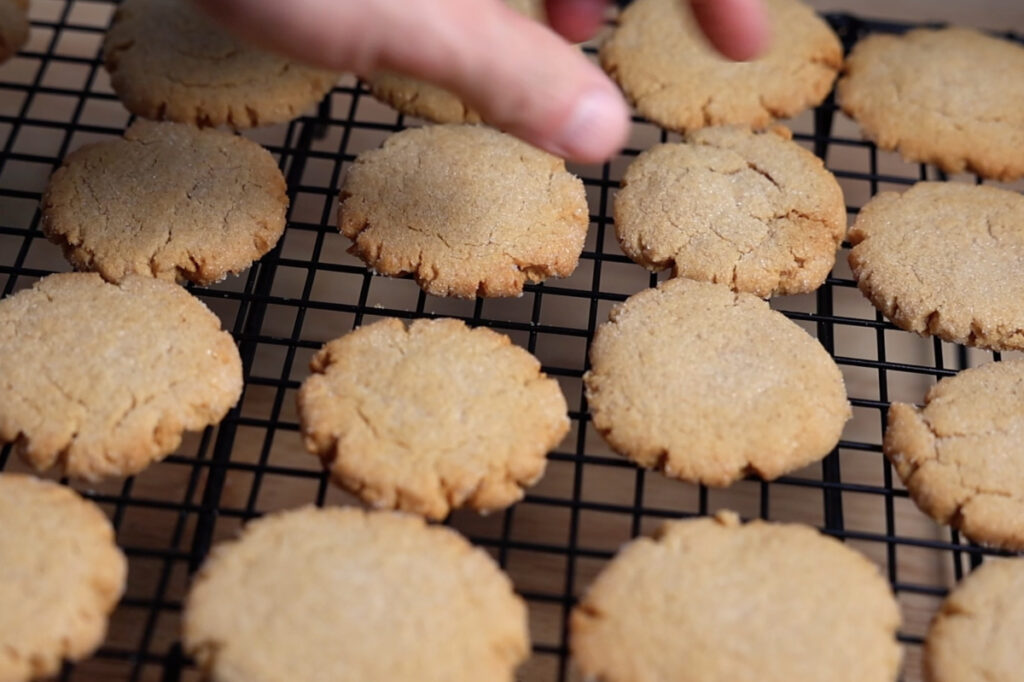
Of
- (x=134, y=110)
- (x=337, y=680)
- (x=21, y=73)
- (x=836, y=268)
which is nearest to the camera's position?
(x=337, y=680)

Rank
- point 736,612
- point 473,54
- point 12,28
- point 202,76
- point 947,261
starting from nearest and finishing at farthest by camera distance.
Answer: point 473,54
point 736,612
point 947,261
point 202,76
point 12,28

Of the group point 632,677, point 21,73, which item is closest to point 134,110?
point 21,73

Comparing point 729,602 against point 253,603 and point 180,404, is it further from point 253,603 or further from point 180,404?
point 180,404

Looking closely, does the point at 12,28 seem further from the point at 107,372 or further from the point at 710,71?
the point at 710,71

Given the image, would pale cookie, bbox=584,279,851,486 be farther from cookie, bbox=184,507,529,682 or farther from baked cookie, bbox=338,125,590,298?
cookie, bbox=184,507,529,682

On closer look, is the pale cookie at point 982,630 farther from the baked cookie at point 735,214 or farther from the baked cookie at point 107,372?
the baked cookie at point 107,372

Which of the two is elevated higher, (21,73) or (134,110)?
(134,110)

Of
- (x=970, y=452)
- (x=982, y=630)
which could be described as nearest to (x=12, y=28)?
(x=970, y=452)
